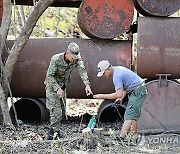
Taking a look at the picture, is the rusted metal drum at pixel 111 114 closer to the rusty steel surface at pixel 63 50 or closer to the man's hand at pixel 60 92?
the rusty steel surface at pixel 63 50

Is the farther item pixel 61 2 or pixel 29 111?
pixel 29 111

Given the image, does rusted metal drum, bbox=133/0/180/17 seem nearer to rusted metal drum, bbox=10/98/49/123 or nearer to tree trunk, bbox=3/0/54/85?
tree trunk, bbox=3/0/54/85

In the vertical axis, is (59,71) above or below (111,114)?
above

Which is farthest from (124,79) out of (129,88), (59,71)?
(59,71)

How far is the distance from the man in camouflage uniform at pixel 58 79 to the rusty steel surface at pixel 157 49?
1.29 metres

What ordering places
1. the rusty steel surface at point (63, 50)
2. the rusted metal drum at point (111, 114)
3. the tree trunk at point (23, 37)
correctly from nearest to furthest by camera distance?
the tree trunk at point (23, 37)
the rusty steel surface at point (63, 50)
the rusted metal drum at point (111, 114)

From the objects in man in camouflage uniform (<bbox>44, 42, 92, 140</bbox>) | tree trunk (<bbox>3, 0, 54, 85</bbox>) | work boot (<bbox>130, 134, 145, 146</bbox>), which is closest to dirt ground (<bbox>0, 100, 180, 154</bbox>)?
work boot (<bbox>130, 134, 145, 146</bbox>)

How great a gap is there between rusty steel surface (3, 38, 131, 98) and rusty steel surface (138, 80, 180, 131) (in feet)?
2.33

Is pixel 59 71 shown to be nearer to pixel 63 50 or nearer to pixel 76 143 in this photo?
pixel 63 50

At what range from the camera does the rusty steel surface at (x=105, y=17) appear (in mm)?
8680

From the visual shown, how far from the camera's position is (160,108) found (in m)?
8.56

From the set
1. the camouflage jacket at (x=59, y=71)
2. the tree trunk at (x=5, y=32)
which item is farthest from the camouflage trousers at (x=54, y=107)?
the tree trunk at (x=5, y=32)

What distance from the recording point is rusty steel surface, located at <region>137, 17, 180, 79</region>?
850cm

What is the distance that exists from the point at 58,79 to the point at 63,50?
1.11 metres
